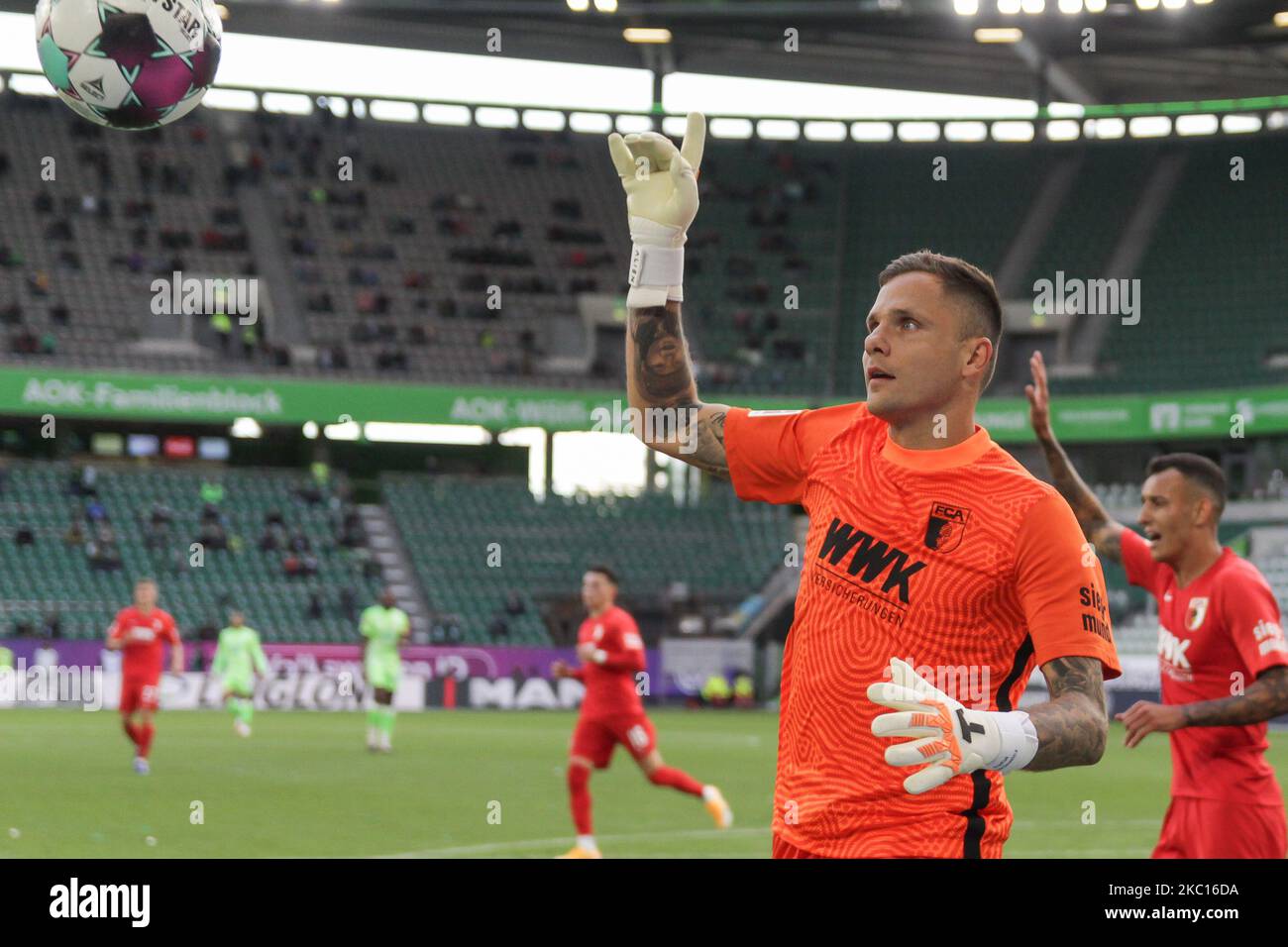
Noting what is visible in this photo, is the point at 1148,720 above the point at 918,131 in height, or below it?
below

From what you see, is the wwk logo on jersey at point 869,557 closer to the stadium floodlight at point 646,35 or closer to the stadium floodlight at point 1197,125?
the stadium floodlight at point 646,35

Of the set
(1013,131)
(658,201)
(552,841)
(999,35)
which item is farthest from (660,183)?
(1013,131)

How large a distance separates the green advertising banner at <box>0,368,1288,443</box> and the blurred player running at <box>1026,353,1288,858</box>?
32.9 meters

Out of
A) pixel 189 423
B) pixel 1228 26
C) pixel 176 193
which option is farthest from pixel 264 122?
pixel 1228 26

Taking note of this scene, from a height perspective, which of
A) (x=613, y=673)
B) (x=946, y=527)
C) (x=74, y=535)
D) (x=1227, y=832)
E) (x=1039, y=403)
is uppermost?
(x=74, y=535)

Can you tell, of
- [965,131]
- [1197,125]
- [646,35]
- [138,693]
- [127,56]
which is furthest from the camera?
[965,131]

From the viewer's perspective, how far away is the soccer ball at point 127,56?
273 inches

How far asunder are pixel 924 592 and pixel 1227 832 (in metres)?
3.09

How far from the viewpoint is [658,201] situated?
14.3 feet

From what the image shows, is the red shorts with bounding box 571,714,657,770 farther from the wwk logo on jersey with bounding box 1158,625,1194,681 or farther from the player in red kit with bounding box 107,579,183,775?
the player in red kit with bounding box 107,579,183,775

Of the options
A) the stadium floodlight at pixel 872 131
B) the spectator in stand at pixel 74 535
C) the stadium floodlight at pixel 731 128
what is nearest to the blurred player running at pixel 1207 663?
the spectator in stand at pixel 74 535

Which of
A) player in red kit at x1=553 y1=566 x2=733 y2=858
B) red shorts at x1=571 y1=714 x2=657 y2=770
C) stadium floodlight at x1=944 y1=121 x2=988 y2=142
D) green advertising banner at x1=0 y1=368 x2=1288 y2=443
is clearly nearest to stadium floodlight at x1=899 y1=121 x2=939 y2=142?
stadium floodlight at x1=944 y1=121 x2=988 y2=142

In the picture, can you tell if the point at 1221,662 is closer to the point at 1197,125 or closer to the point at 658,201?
the point at 658,201
